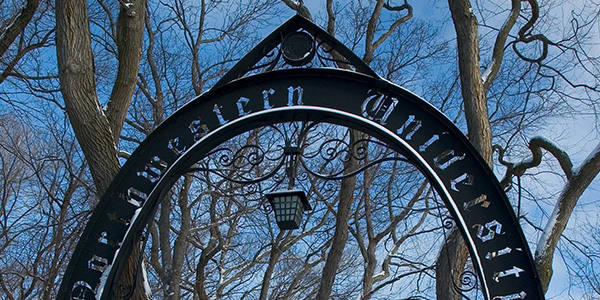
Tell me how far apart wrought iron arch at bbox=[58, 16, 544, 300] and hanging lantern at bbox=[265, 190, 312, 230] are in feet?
1.94

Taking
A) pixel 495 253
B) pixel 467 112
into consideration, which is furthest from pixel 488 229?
pixel 467 112

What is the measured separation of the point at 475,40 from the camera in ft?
21.6

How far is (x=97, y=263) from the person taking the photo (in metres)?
4.76

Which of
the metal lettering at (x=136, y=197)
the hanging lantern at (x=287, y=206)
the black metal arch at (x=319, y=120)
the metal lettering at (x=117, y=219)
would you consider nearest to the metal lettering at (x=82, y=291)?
the black metal arch at (x=319, y=120)

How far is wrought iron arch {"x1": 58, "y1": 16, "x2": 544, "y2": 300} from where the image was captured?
4207 mm

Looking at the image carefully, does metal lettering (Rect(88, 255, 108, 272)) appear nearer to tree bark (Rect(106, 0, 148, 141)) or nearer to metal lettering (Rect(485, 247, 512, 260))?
tree bark (Rect(106, 0, 148, 141))

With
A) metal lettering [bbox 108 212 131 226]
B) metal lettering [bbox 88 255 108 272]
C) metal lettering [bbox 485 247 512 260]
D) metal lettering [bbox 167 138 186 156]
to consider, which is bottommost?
metal lettering [bbox 88 255 108 272]

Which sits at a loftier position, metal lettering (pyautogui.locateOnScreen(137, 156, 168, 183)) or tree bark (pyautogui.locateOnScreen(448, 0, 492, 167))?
tree bark (pyautogui.locateOnScreen(448, 0, 492, 167))

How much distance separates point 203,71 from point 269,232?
9.66ft

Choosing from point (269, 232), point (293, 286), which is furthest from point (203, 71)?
point (293, 286)

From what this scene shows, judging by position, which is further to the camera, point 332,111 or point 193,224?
point 193,224

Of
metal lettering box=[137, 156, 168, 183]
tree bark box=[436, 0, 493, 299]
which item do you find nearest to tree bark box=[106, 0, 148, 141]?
metal lettering box=[137, 156, 168, 183]

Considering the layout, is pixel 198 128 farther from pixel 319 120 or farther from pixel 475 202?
pixel 475 202

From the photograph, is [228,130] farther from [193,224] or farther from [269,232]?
[193,224]
